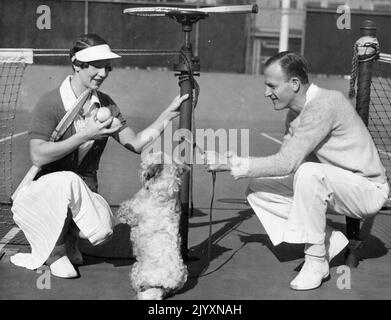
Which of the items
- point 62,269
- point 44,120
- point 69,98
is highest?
point 69,98

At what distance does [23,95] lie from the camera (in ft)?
48.2

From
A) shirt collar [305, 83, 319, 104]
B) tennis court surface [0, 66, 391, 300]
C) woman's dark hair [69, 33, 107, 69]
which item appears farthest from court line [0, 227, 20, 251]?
shirt collar [305, 83, 319, 104]

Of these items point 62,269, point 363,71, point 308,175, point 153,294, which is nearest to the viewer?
point 153,294

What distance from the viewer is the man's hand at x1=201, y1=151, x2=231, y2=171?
14.6 feet

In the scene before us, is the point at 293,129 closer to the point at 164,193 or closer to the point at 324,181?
the point at 324,181

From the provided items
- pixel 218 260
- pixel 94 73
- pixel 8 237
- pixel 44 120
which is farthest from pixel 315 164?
pixel 8 237

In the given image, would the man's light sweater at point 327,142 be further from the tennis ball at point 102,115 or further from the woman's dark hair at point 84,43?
the woman's dark hair at point 84,43

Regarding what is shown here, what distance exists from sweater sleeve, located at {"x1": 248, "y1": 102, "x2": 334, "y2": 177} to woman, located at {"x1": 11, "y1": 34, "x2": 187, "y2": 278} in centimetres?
71

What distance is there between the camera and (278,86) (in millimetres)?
4598

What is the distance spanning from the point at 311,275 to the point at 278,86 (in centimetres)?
124

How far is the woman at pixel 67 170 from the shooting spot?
4.48 meters

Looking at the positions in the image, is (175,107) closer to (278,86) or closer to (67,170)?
(278,86)

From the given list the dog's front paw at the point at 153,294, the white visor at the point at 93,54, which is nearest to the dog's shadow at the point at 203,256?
the dog's front paw at the point at 153,294

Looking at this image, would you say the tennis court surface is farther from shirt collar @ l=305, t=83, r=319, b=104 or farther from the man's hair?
the man's hair
